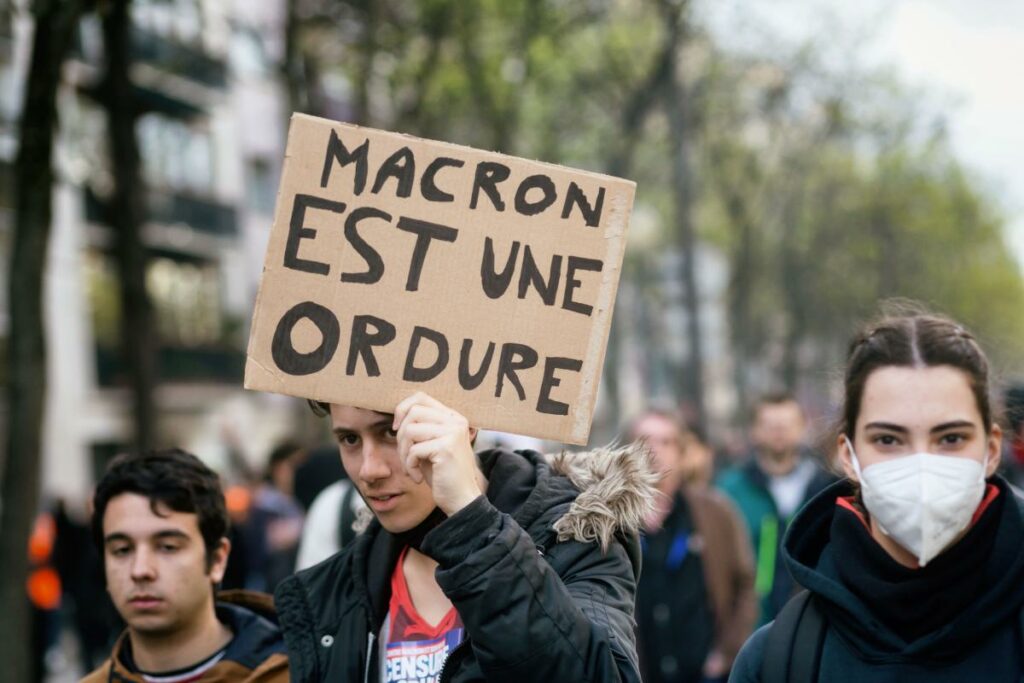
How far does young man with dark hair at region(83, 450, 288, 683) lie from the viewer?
13.0 ft

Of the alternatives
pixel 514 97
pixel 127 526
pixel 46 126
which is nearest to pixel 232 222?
pixel 514 97

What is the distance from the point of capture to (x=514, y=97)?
70.3 feet

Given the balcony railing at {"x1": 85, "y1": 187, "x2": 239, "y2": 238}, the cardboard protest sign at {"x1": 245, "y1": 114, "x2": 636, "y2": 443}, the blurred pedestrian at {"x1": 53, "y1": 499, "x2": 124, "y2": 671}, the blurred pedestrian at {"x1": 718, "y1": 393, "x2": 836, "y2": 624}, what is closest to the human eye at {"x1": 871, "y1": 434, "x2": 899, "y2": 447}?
the cardboard protest sign at {"x1": 245, "y1": 114, "x2": 636, "y2": 443}

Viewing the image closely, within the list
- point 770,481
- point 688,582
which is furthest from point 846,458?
point 770,481

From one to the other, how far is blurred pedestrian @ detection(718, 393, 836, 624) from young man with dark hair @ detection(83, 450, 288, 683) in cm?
413

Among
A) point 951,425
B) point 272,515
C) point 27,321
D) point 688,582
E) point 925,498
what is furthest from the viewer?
point 272,515

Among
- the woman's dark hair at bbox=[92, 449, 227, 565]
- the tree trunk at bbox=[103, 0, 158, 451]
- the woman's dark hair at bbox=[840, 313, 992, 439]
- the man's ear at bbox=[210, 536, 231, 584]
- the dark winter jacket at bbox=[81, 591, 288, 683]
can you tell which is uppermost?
the tree trunk at bbox=[103, 0, 158, 451]

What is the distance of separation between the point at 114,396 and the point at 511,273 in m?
30.0

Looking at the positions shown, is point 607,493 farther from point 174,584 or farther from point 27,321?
point 27,321

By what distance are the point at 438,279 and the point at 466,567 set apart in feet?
2.27

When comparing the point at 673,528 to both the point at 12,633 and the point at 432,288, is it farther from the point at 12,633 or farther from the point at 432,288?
the point at 432,288

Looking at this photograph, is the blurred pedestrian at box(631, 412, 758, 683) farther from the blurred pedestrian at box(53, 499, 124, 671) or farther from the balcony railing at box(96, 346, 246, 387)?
the balcony railing at box(96, 346, 246, 387)

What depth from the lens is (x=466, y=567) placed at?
9.15ft

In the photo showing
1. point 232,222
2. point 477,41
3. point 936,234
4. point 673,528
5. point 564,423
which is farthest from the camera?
point 936,234
